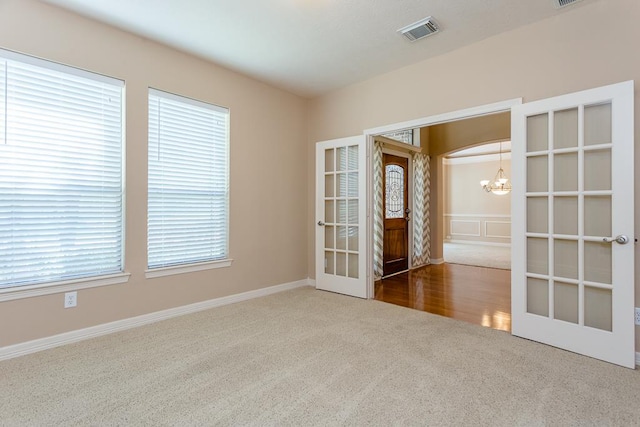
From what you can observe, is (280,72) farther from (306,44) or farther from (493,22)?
(493,22)

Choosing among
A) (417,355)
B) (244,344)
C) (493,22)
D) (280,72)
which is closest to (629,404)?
(417,355)

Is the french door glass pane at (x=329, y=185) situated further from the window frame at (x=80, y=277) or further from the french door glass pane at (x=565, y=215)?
the french door glass pane at (x=565, y=215)

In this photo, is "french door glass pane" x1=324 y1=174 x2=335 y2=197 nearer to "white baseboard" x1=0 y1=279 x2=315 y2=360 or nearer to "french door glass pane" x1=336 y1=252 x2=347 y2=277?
"french door glass pane" x1=336 y1=252 x2=347 y2=277

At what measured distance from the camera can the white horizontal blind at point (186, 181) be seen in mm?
3328

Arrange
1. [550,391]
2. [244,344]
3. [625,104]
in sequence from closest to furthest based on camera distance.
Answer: [550,391]
[625,104]
[244,344]

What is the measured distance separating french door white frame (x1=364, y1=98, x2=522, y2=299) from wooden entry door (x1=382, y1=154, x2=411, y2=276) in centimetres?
149

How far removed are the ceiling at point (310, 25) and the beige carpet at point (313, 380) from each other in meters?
2.84

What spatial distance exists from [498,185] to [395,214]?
4.96 m

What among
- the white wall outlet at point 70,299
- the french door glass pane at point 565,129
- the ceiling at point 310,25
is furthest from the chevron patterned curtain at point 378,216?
the white wall outlet at point 70,299

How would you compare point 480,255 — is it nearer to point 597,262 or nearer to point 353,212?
point 353,212

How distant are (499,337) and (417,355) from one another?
0.92 metres

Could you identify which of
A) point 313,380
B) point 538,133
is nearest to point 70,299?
point 313,380

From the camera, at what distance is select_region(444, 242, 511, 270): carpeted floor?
674 centimetres

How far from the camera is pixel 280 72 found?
155 inches
